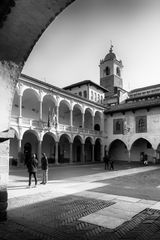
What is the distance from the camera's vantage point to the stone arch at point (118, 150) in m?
34.3

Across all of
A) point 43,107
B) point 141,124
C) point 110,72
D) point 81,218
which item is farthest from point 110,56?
point 81,218

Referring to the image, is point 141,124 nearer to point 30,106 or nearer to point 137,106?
point 137,106

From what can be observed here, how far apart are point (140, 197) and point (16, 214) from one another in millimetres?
4406

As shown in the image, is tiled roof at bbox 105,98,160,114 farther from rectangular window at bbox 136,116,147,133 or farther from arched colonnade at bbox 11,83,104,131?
arched colonnade at bbox 11,83,104,131

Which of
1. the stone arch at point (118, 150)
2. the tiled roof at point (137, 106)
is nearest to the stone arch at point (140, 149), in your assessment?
the stone arch at point (118, 150)

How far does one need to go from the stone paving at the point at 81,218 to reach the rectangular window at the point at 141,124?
24.4 meters

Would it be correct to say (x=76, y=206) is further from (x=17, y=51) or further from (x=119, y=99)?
(x=119, y=99)

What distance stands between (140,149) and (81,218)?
29.5 metres

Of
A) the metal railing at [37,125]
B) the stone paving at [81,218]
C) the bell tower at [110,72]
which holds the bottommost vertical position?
the stone paving at [81,218]

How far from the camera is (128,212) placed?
5.73 metres

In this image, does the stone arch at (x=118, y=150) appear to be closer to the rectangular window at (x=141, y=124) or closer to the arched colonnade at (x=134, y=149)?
the arched colonnade at (x=134, y=149)

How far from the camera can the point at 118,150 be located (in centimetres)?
3509

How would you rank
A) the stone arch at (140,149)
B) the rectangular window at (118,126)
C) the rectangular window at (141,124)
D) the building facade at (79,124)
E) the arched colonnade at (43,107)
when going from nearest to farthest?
1. the arched colonnade at (43,107)
2. the building facade at (79,124)
3. the rectangular window at (141,124)
4. the stone arch at (140,149)
5. the rectangular window at (118,126)

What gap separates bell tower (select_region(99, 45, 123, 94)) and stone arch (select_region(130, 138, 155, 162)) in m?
16.7
